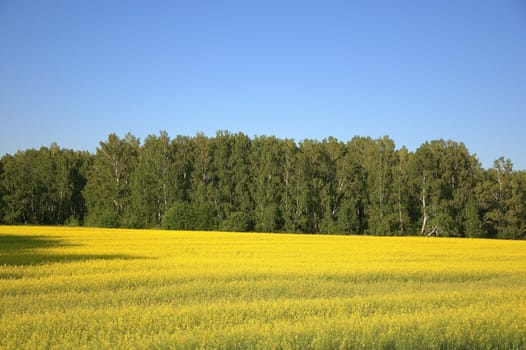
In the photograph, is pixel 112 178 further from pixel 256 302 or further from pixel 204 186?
pixel 256 302

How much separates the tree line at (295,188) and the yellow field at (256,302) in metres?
38.3

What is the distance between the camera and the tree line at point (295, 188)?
6084 centimetres

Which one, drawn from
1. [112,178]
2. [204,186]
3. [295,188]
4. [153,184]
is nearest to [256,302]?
[295,188]

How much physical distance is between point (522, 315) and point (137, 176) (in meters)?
63.5

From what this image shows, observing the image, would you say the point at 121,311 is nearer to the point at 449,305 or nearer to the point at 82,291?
the point at 82,291

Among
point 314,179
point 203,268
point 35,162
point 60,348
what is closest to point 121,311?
point 60,348

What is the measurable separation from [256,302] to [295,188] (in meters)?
53.3

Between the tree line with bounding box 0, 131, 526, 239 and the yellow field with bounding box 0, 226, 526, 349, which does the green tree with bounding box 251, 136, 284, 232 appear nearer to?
the tree line with bounding box 0, 131, 526, 239

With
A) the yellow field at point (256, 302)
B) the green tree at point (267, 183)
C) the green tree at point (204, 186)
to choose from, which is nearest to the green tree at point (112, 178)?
the green tree at point (204, 186)

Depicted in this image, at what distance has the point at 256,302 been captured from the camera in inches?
511

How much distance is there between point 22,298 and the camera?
43.9ft

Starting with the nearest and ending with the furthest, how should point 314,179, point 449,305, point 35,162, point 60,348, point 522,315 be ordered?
1. point 60,348
2. point 522,315
3. point 449,305
4. point 314,179
5. point 35,162

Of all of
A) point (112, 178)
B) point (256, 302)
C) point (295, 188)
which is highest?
point (112, 178)

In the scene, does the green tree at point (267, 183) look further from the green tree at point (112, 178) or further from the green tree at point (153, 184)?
the green tree at point (112, 178)
